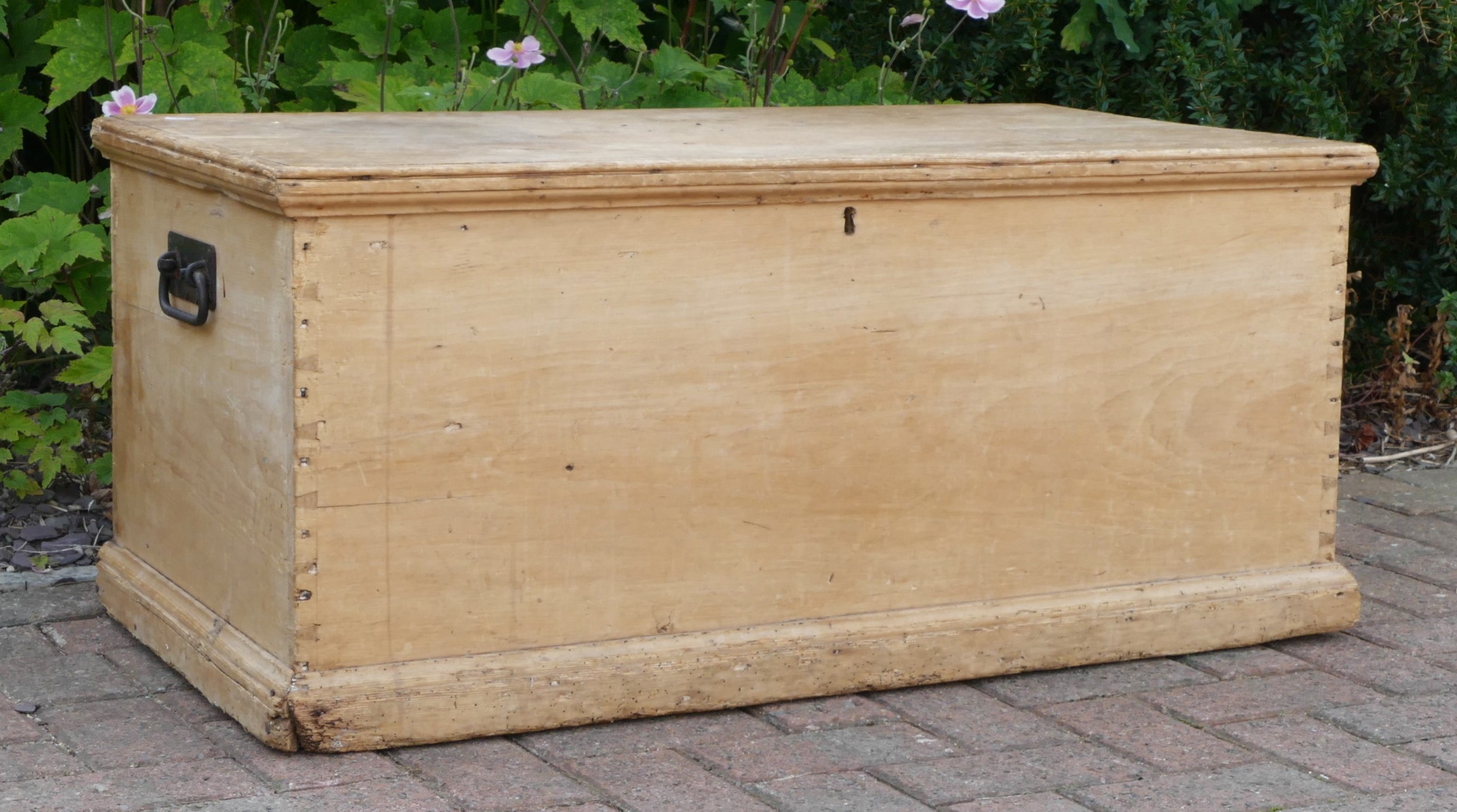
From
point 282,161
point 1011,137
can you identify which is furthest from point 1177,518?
point 282,161

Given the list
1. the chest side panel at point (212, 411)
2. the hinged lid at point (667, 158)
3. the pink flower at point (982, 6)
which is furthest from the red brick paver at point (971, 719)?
the pink flower at point (982, 6)

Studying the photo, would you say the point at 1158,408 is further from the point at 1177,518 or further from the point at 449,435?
the point at 449,435

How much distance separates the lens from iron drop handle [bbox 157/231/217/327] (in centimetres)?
224

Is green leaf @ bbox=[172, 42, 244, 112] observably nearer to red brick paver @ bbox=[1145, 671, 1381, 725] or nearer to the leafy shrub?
the leafy shrub

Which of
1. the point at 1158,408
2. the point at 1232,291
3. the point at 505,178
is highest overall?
the point at 505,178

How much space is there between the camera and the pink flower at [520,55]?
3107 mm

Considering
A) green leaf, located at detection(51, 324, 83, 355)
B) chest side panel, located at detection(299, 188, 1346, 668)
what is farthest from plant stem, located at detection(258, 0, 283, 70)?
chest side panel, located at detection(299, 188, 1346, 668)

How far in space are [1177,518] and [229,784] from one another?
1.39 m

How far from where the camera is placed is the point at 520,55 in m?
3.12

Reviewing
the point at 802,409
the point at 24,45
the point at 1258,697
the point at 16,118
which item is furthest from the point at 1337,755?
the point at 24,45

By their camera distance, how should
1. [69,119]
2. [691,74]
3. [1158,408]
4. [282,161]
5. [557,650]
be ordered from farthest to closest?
[69,119]
[691,74]
[1158,408]
[557,650]
[282,161]

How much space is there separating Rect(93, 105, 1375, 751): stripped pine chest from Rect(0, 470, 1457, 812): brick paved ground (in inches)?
2.0

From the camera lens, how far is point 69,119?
11.9ft

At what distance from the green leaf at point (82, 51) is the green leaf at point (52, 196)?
0.13 meters
